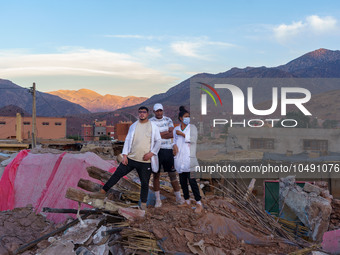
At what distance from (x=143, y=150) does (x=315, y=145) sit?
108 feet

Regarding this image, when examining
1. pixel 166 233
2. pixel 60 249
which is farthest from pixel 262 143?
pixel 60 249

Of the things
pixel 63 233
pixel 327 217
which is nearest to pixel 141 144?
pixel 63 233

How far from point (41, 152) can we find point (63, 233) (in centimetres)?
409

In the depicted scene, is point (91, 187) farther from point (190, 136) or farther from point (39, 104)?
point (39, 104)

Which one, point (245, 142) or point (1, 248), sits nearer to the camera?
point (1, 248)

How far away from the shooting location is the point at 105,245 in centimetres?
518

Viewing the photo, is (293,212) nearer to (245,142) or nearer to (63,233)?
(63,233)

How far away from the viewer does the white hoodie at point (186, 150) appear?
18.8ft

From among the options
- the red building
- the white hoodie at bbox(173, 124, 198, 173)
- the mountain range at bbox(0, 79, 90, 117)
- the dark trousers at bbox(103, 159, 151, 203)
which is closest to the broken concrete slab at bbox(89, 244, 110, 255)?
the dark trousers at bbox(103, 159, 151, 203)

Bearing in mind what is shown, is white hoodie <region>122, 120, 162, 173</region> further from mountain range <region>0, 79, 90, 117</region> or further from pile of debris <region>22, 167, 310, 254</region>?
mountain range <region>0, 79, 90, 117</region>

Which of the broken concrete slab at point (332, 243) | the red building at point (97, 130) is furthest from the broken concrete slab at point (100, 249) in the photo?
the red building at point (97, 130)

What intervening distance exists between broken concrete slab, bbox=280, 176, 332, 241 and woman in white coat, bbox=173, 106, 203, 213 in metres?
4.32

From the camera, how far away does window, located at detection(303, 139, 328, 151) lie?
34.7 metres

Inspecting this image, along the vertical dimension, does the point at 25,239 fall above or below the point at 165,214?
below
